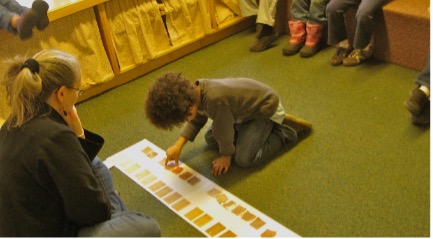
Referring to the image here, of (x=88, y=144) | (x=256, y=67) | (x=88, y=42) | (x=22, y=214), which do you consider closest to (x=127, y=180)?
(x=88, y=144)

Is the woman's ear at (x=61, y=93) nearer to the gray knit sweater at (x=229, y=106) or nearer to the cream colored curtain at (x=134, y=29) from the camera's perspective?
the gray knit sweater at (x=229, y=106)

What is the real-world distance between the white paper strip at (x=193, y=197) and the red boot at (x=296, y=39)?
1054 mm

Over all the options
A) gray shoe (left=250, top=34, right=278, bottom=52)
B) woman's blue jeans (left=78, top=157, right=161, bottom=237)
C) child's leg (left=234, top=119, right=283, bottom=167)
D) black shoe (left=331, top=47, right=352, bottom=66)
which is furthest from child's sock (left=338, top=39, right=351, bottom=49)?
woman's blue jeans (left=78, top=157, right=161, bottom=237)

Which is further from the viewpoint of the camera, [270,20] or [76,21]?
[270,20]

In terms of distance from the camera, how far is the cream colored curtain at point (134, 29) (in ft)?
9.12

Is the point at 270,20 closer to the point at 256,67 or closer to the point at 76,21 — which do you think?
the point at 256,67

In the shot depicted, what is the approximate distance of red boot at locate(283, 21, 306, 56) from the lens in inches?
116

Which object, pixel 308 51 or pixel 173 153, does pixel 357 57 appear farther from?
pixel 173 153

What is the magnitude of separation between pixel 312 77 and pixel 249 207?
1033 mm

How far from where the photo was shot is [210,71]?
2916 millimetres

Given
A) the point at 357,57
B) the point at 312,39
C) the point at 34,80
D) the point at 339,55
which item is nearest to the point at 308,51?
the point at 312,39

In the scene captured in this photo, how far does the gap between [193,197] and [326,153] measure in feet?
1.84

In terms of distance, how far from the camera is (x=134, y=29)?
2.83 m

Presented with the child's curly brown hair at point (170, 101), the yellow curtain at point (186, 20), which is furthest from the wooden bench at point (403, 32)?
the child's curly brown hair at point (170, 101)
